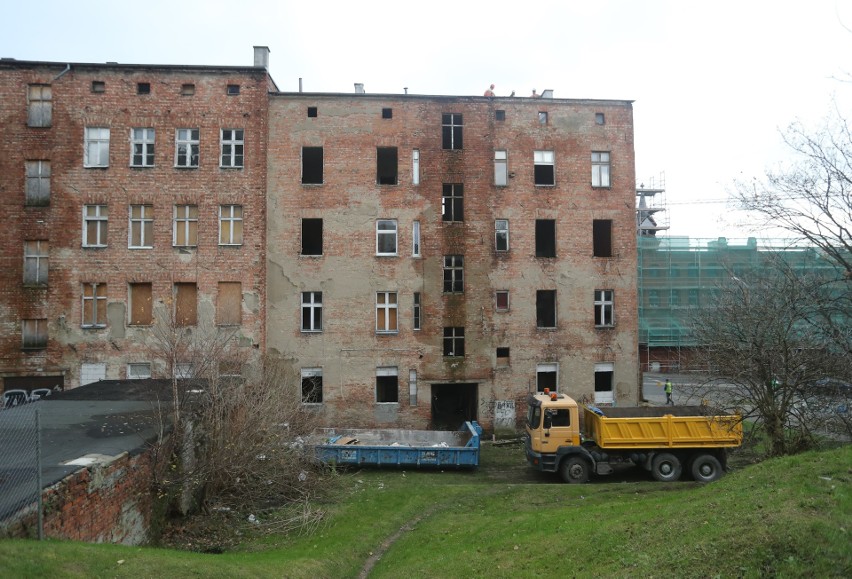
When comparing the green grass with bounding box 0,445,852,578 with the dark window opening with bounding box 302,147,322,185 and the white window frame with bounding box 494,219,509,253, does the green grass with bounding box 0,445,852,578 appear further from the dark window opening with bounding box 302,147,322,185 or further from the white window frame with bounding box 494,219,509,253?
the dark window opening with bounding box 302,147,322,185

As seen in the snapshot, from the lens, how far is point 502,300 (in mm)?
22891

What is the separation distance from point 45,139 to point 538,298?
20318mm

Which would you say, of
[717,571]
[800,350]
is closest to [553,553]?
[717,571]

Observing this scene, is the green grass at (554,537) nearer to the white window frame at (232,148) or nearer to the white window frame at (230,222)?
the white window frame at (230,222)

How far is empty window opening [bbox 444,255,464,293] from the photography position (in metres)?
22.7

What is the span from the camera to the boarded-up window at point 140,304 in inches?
846

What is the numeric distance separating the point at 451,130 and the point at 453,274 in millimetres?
5947

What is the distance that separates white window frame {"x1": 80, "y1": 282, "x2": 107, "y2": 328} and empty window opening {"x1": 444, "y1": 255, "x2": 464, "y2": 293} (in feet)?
43.3

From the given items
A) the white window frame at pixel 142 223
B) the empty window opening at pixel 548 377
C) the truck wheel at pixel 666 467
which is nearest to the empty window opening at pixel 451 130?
the empty window opening at pixel 548 377

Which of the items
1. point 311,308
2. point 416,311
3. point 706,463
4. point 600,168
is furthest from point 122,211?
point 706,463

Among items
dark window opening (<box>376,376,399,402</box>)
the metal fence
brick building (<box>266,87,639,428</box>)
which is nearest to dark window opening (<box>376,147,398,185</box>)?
brick building (<box>266,87,639,428</box>)

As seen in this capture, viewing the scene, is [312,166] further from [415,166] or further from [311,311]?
[311,311]

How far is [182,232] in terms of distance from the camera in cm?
2175

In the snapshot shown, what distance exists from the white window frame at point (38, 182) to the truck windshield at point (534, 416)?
19.5 m
